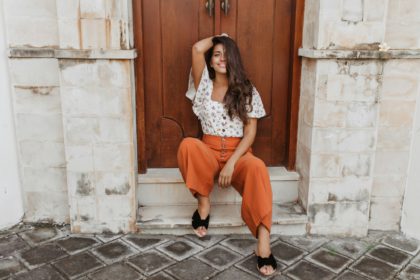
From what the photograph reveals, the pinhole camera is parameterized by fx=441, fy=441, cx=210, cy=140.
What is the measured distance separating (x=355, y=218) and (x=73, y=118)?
230 centimetres

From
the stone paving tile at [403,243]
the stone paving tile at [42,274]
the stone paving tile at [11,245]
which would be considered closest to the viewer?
the stone paving tile at [42,274]

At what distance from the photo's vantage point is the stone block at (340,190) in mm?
3418

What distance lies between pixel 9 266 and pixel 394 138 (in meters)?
2.99

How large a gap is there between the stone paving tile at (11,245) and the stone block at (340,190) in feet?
7.28

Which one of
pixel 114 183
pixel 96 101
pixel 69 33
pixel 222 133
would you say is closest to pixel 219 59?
pixel 222 133

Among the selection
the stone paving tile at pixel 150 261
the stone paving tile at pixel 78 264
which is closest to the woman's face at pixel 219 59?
the stone paving tile at pixel 150 261

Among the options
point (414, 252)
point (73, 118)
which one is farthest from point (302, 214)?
point (73, 118)

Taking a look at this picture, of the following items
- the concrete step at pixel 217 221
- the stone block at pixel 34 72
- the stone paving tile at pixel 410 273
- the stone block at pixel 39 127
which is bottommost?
the stone paving tile at pixel 410 273

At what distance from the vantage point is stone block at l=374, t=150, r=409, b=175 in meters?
3.49

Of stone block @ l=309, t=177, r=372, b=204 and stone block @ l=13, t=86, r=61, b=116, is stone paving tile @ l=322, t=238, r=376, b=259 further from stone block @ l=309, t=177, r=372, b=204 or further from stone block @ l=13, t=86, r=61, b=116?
stone block @ l=13, t=86, r=61, b=116

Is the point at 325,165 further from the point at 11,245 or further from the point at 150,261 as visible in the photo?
the point at 11,245

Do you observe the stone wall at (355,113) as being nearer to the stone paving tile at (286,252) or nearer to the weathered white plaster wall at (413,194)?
the weathered white plaster wall at (413,194)

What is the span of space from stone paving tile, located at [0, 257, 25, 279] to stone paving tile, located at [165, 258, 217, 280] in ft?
3.33

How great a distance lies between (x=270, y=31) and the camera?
11.8ft
